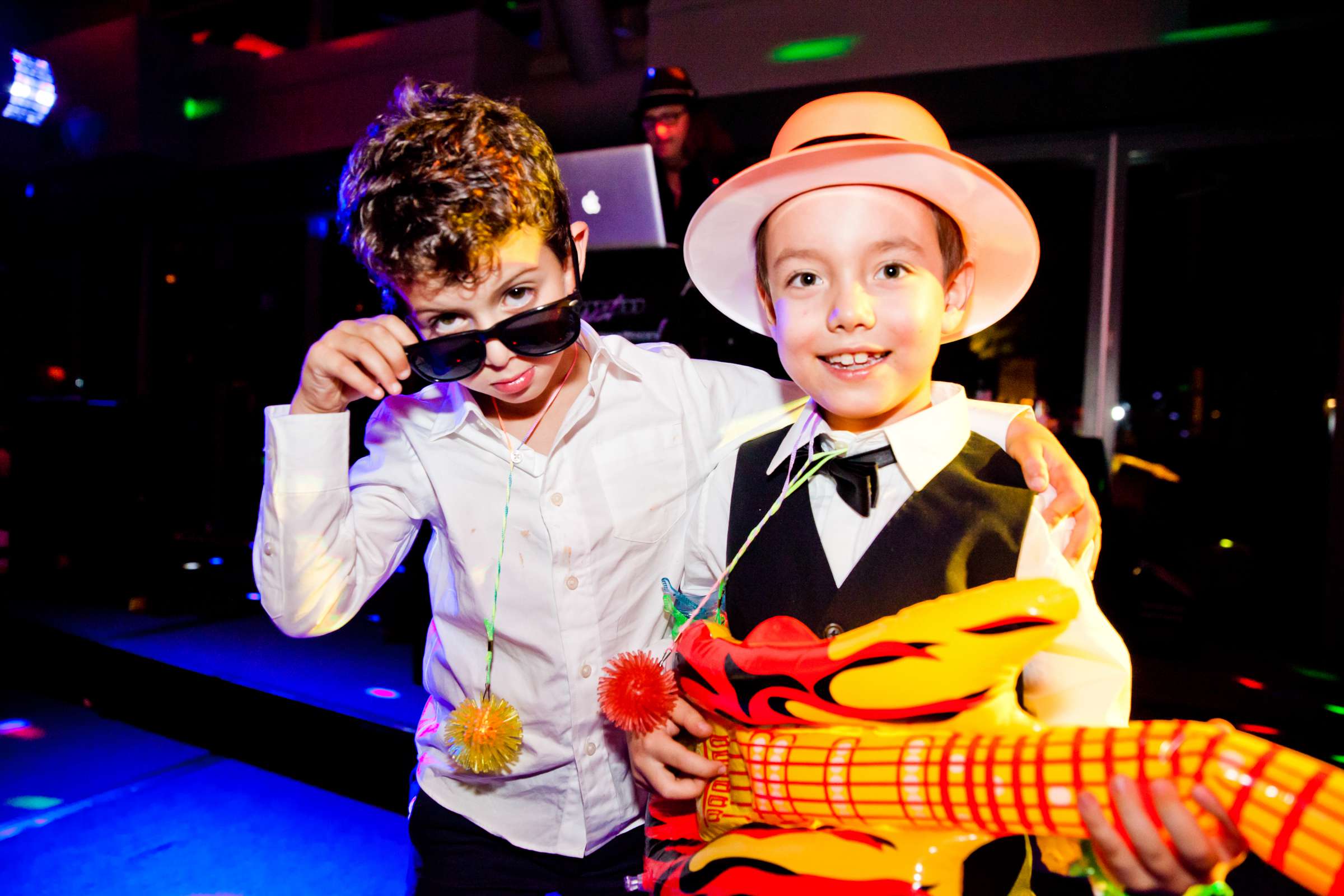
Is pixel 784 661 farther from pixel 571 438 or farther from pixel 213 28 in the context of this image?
pixel 213 28

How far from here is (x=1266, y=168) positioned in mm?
4840

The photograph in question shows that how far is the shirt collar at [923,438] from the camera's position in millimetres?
1011

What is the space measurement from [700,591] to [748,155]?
442 cm

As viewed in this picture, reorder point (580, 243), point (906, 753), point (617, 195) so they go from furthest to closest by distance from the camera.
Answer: point (617, 195) < point (580, 243) < point (906, 753)

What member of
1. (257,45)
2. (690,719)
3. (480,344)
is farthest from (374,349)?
(257,45)

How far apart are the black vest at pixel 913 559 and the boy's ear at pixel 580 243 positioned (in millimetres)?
556

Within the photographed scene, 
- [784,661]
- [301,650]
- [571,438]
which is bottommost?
[301,650]

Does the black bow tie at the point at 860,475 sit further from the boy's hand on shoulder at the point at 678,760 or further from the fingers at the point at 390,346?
the fingers at the point at 390,346

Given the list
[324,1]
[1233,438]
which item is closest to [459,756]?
[1233,438]

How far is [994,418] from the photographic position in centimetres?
120

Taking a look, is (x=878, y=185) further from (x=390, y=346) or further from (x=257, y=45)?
(x=257, y=45)

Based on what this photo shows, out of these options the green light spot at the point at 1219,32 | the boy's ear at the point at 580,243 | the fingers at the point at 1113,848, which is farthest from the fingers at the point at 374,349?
the green light spot at the point at 1219,32

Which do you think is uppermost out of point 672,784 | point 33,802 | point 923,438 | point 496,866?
point 923,438

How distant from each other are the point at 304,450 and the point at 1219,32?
14.5 feet
